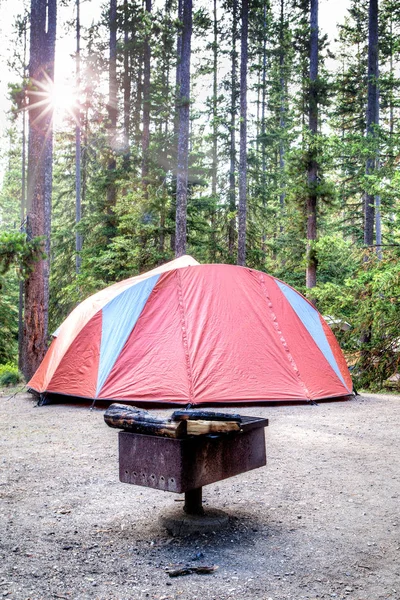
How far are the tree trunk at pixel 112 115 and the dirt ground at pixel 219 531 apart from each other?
13.0m

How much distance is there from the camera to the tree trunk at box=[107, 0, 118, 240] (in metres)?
18.7

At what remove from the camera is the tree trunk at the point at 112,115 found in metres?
18.7

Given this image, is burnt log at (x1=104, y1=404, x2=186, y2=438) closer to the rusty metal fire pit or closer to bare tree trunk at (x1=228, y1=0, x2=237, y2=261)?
the rusty metal fire pit

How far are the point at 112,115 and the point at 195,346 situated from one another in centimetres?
1390

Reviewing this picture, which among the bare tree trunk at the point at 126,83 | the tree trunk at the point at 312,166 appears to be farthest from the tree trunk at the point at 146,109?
the tree trunk at the point at 312,166

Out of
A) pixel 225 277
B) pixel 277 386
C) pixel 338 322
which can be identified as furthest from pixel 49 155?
pixel 338 322

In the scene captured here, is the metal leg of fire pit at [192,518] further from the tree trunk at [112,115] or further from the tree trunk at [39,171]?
the tree trunk at [112,115]

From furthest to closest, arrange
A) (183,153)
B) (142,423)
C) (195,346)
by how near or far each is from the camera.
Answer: (183,153), (195,346), (142,423)

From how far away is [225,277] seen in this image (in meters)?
10.2

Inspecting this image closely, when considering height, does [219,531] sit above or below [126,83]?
below

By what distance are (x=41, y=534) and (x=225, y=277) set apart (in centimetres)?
698

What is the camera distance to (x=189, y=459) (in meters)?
3.62

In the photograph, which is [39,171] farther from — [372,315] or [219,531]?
[219,531]

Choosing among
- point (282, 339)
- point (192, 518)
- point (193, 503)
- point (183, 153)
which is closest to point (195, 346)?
point (282, 339)
